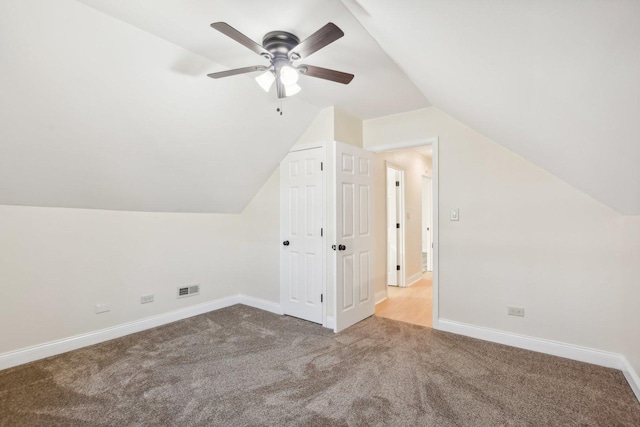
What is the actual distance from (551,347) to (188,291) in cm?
394

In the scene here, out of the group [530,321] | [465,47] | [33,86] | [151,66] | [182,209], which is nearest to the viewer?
[465,47]

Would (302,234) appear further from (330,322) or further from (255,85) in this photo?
(255,85)

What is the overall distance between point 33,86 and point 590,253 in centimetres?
447

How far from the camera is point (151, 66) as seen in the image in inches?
88.0

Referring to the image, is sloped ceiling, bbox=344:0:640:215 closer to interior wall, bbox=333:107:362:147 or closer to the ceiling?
the ceiling

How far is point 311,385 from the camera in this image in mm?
2197

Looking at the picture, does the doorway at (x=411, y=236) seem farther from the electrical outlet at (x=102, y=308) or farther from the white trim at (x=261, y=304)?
the electrical outlet at (x=102, y=308)

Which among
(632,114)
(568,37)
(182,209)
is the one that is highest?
(568,37)

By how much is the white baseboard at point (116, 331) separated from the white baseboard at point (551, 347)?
6.96 ft

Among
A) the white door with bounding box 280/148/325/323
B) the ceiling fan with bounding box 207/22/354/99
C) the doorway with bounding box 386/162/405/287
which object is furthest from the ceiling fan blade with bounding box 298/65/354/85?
the doorway with bounding box 386/162/405/287

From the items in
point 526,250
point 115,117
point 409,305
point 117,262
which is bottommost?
point 409,305

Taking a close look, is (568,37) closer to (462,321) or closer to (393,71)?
(393,71)

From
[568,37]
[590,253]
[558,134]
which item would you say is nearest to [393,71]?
[558,134]

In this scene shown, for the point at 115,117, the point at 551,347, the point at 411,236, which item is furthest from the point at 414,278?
the point at 115,117
